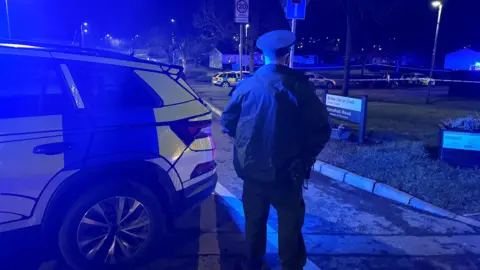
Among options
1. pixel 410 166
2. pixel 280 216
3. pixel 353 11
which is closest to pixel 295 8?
pixel 410 166

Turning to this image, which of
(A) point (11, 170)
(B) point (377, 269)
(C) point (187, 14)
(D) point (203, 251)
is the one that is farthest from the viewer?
(C) point (187, 14)

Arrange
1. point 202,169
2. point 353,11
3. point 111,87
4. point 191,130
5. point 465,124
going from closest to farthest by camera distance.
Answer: point 111,87 → point 191,130 → point 202,169 → point 465,124 → point 353,11

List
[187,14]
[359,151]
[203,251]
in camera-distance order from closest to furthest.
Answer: [203,251] → [359,151] → [187,14]

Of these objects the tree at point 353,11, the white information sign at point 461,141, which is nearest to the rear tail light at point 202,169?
the white information sign at point 461,141

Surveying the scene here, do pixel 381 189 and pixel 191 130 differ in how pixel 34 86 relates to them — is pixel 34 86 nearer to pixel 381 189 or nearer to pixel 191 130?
pixel 191 130

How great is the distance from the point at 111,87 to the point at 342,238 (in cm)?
280

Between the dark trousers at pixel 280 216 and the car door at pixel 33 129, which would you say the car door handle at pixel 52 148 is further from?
the dark trousers at pixel 280 216

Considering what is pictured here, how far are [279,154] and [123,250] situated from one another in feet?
5.76

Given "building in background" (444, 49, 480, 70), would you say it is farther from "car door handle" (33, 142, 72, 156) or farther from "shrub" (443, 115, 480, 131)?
"car door handle" (33, 142, 72, 156)

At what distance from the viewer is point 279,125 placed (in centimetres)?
275

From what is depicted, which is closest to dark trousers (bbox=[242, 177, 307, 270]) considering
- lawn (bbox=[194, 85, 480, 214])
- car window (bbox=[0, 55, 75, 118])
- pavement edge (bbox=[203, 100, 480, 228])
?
car window (bbox=[0, 55, 75, 118])

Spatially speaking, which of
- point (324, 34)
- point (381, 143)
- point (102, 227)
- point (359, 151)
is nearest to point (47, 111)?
point (102, 227)

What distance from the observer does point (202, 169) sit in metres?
3.90

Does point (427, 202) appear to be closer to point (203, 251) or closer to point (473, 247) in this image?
point (473, 247)
